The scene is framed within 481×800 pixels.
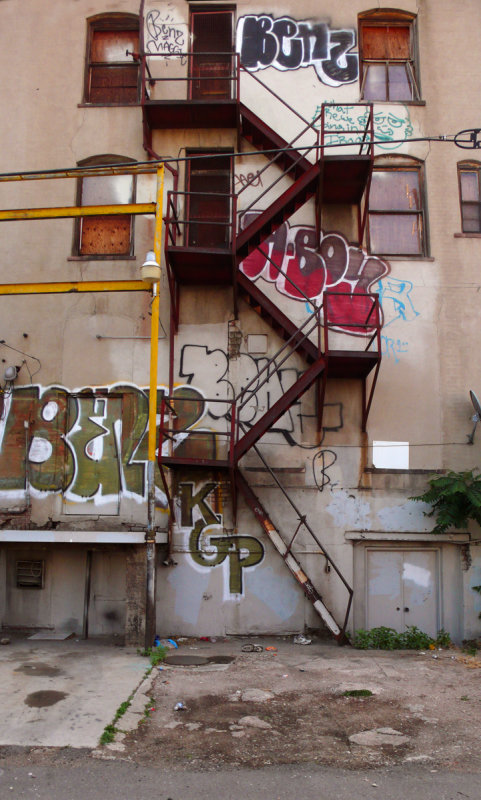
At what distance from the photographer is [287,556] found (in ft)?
38.7

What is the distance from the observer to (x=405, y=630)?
12.1 metres

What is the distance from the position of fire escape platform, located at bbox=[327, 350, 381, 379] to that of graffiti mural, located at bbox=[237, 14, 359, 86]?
6361 mm

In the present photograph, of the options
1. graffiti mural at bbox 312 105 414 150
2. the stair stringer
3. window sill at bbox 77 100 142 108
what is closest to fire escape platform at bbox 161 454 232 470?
the stair stringer

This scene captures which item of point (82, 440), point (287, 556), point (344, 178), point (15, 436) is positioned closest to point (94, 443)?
point (82, 440)

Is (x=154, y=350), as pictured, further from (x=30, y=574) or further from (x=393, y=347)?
(x=30, y=574)

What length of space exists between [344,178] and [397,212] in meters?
1.55

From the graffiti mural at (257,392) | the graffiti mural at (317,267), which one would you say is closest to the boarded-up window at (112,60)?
the graffiti mural at (317,267)

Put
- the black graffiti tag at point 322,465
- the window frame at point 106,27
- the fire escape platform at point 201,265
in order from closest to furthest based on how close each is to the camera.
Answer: the fire escape platform at point 201,265 < the black graffiti tag at point 322,465 < the window frame at point 106,27

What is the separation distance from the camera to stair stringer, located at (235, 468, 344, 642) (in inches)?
456

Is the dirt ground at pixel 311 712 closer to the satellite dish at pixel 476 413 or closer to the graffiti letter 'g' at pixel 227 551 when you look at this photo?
the graffiti letter 'g' at pixel 227 551

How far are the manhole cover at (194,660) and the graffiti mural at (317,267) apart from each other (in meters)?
6.78

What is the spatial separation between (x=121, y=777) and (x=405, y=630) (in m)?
7.56

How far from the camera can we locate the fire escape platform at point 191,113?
13.1 metres

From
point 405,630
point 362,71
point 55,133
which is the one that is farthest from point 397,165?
point 405,630
